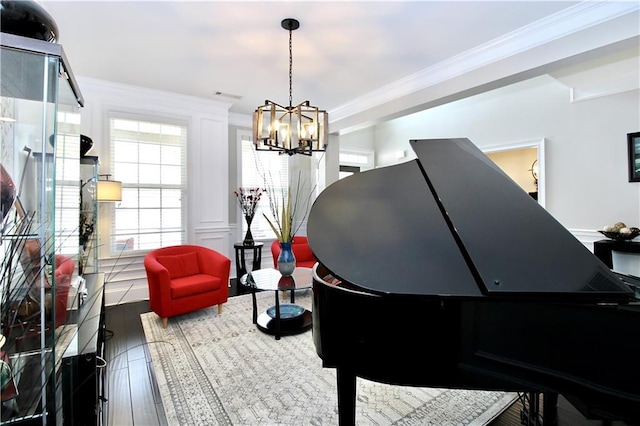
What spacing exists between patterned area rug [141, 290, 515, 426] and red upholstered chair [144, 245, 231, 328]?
34 cm

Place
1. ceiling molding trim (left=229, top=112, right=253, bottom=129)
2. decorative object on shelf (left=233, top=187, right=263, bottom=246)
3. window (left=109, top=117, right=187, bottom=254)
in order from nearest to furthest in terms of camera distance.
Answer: window (left=109, top=117, right=187, bottom=254), decorative object on shelf (left=233, top=187, right=263, bottom=246), ceiling molding trim (left=229, top=112, right=253, bottom=129)

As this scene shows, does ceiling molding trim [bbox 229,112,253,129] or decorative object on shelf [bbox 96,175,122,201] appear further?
ceiling molding trim [bbox 229,112,253,129]

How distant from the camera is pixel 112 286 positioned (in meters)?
3.99

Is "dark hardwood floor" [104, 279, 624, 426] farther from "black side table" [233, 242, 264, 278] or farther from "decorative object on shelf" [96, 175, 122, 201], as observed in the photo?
"black side table" [233, 242, 264, 278]

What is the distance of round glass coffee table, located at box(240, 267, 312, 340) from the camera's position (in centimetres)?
294

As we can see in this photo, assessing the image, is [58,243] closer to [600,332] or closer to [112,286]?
[600,332]

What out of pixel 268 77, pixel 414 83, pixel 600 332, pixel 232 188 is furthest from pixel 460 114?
pixel 600 332

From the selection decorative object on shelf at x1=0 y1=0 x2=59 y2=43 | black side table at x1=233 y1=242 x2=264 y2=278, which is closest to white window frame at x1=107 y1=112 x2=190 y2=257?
black side table at x1=233 y1=242 x2=264 y2=278

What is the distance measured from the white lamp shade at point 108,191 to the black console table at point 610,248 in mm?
5838

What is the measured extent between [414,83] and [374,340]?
3301mm

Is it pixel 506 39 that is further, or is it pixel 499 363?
pixel 506 39

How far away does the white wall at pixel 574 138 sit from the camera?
12.1ft

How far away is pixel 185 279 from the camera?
3.51m

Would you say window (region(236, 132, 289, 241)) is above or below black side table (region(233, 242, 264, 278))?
above
